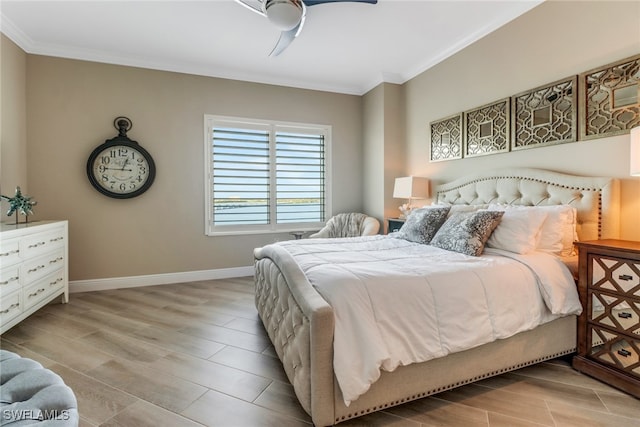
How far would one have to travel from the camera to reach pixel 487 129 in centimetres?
325

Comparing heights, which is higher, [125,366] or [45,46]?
[45,46]

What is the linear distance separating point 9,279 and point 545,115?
185 inches

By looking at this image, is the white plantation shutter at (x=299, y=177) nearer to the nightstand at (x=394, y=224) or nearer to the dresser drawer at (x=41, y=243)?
the nightstand at (x=394, y=224)

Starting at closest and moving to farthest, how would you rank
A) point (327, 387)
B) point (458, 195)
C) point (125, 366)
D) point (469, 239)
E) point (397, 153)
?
point (327, 387) → point (125, 366) → point (469, 239) → point (458, 195) → point (397, 153)

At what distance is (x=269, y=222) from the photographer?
185 inches

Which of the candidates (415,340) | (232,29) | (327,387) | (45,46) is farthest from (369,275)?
(45,46)

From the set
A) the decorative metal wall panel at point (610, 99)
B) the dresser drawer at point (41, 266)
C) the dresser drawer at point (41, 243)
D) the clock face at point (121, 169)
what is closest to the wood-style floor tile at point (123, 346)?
the dresser drawer at point (41, 266)

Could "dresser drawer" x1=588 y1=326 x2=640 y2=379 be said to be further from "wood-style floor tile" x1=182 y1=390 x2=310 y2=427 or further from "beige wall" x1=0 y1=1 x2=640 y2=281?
"wood-style floor tile" x1=182 y1=390 x2=310 y2=427

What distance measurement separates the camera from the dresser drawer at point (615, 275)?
5.87 ft

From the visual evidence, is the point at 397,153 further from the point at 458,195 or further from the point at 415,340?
the point at 415,340

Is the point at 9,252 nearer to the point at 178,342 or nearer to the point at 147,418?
the point at 178,342

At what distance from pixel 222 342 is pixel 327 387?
1.35m

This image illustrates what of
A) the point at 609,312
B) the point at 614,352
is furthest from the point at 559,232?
the point at 614,352

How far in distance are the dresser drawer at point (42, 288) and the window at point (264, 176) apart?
5.50 feet
